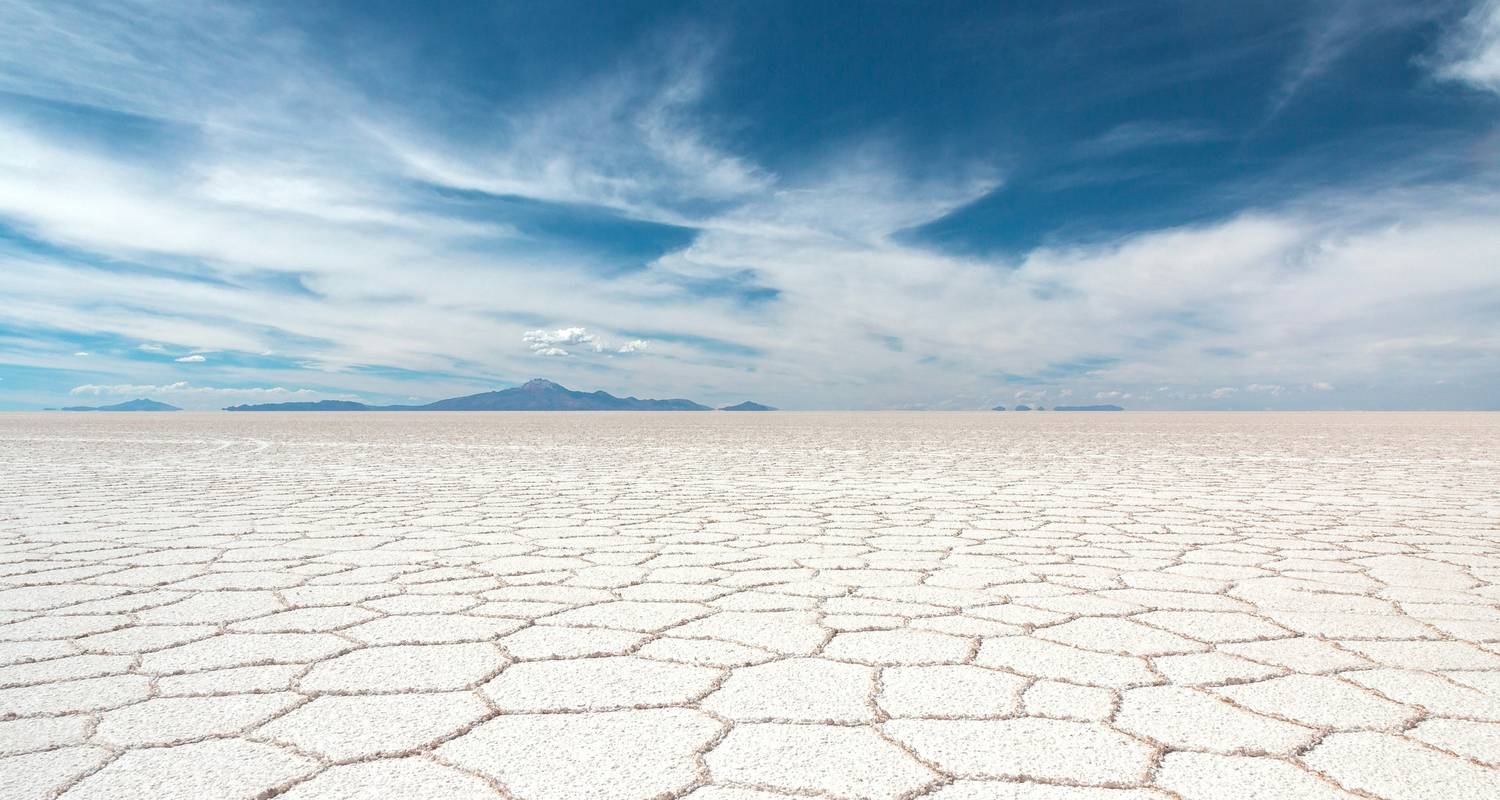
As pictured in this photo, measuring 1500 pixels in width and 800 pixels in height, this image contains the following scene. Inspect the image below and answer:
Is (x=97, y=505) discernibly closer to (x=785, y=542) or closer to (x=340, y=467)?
(x=340, y=467)

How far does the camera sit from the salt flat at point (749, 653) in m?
1.30

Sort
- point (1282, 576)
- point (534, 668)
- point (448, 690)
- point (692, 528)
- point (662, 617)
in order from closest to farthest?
1. point (448, 690)
2. point (534, 668)
3. point (662, 617)
4. point (1282, 576)
5. point (692, 528)

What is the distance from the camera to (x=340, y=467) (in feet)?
24.0

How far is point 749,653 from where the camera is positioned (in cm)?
189

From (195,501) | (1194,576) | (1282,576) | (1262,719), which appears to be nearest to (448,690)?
(1262,719)

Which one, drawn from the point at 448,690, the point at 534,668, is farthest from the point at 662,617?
the point at 448,690

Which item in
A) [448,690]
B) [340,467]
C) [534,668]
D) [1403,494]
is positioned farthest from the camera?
[340,467]

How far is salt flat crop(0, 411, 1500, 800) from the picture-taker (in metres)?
1.30

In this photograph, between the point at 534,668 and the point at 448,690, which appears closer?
the point at 448,690

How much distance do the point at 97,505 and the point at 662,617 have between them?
12.7 feet

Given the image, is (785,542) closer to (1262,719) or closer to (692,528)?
(692,528)

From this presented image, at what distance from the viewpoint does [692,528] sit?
3.76 m

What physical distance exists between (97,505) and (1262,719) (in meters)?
5.11

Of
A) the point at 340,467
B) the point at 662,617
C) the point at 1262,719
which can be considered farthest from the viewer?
the point at 340,467
